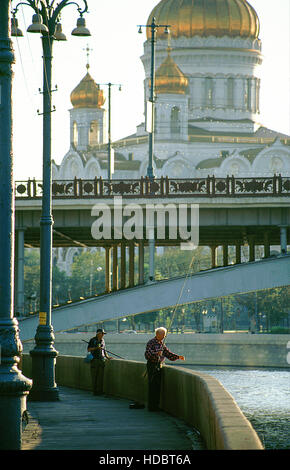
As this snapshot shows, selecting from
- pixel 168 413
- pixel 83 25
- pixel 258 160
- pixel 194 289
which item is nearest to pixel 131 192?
pixel 194 289

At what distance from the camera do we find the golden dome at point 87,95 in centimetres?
13038

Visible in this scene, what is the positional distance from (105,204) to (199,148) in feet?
280

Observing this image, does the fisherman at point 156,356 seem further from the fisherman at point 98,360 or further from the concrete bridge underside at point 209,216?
the concrete bridge underside at point 209,216

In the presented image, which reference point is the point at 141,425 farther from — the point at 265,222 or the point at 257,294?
the point at 257,294

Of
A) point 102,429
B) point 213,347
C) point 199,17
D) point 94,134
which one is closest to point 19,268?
point 213,347

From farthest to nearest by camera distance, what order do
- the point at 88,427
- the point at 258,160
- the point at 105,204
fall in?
1. the point at 258,160
2. the point at 105,204
3. the point at 88,427

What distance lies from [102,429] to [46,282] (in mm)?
6730

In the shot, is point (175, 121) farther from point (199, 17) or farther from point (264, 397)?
point (264, 397)

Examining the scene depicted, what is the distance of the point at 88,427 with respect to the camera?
16.5 m

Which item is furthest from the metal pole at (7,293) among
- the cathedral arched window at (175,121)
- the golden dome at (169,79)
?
the cathedral arched window at (175,121)

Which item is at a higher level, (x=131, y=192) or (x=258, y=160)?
(x=258, y=160)

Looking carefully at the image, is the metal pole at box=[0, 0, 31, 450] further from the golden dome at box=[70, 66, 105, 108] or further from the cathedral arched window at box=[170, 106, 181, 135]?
the golden dome at box=[70, 66, 105, 108]

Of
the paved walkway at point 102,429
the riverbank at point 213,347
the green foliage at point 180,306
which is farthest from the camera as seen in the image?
the green foliage at point 180,306

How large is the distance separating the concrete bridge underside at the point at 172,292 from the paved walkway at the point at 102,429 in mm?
25497
